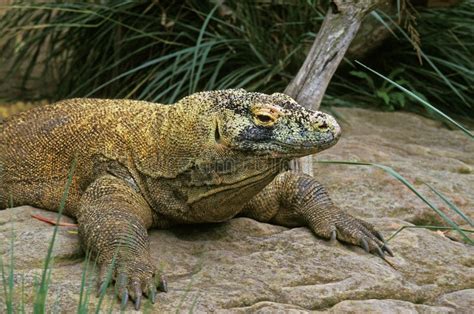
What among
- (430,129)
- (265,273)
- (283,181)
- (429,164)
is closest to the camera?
(265,273)

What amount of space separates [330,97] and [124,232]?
4283mm

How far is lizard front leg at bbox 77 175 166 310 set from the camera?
168 inches

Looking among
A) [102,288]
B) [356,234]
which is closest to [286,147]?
[356,234]

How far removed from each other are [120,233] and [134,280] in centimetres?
44

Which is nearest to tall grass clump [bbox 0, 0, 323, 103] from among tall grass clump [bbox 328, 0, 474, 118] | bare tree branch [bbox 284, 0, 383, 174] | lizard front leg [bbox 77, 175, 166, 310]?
tall grass clump [bbox 328, 0, 474, 118]

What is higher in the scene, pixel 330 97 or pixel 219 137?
pixel 219 137

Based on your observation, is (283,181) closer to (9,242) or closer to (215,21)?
(9,242)

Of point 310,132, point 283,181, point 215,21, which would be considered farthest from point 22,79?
point 310,132

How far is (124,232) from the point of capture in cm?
466

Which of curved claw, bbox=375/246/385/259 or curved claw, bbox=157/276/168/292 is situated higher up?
curved claw, bbox=157/276/168/292

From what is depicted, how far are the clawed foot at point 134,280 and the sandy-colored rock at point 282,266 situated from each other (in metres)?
0.05

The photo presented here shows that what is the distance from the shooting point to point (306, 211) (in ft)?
17.7

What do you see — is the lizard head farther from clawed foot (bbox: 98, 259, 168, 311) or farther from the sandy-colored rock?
clawed foot (bbox: 98, 259, 168, 311)

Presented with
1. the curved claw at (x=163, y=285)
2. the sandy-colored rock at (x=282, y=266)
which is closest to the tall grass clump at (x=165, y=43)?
the sandy-colored rock at (x=282, y=266)
